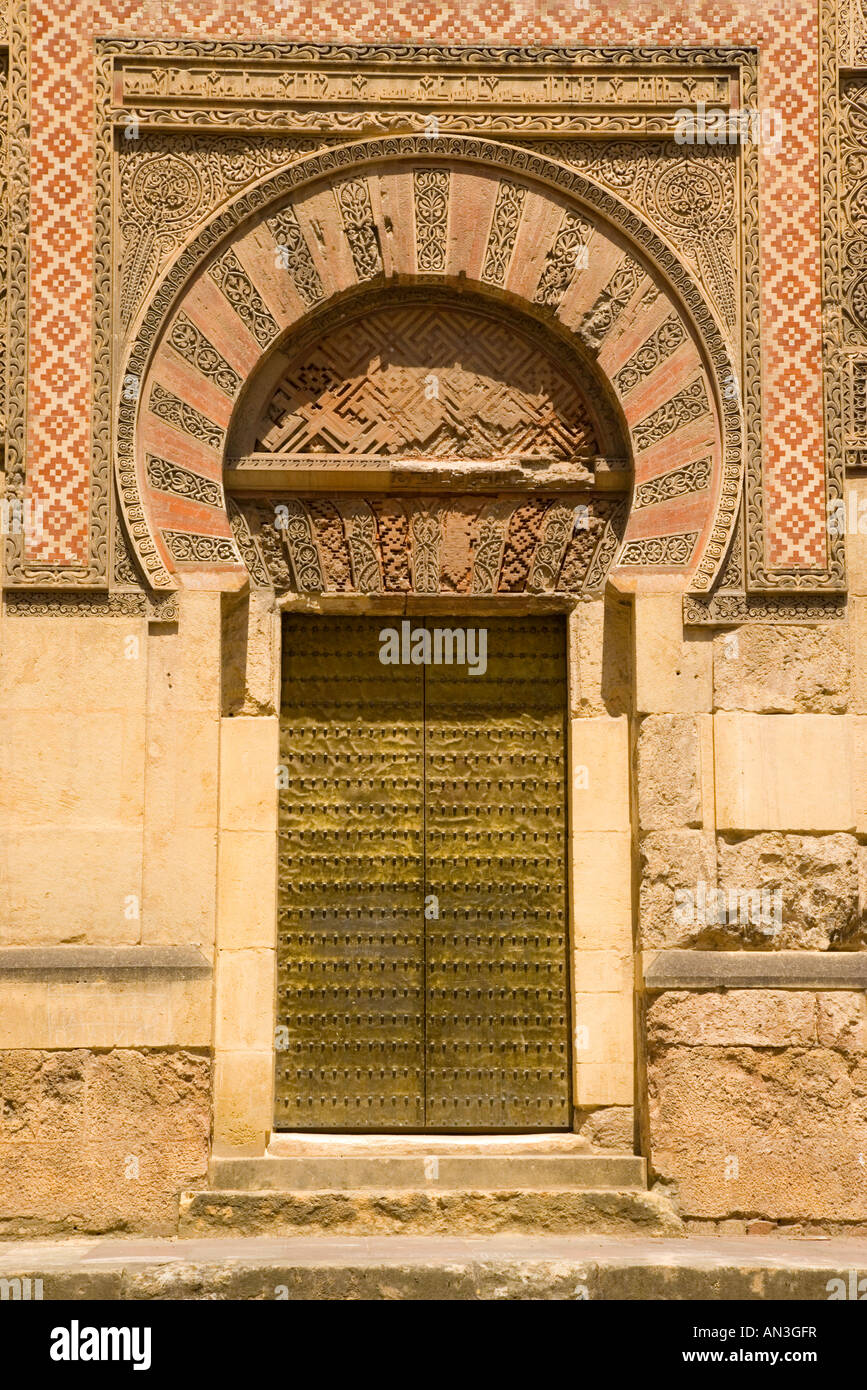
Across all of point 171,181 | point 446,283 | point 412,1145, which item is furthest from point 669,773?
point 171,181

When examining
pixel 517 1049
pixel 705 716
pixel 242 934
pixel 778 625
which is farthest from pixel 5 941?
pixel 778 625

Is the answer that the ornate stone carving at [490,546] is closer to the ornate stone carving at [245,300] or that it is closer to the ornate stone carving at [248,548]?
the ornate stone carving at [248,548]

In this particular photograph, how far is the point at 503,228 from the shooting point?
7012 mm

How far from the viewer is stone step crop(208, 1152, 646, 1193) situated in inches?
261

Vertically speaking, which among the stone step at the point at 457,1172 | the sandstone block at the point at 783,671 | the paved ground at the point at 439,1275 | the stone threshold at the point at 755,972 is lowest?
the paved ground at the point at 439,1275

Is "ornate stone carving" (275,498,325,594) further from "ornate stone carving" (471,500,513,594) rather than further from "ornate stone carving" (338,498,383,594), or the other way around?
"ornate stone carving" (471,500,513,594)

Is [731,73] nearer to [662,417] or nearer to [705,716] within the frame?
[662,417]

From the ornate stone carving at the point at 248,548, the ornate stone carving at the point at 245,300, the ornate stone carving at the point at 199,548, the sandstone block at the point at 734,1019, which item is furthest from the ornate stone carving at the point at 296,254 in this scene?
the sandstone block at the point at 734,1019

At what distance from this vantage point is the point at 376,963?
6.95 meters

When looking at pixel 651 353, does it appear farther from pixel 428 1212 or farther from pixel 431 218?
pixel 428 1212

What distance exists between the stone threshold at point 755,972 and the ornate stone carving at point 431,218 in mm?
3071

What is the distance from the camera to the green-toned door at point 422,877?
6.89 metres

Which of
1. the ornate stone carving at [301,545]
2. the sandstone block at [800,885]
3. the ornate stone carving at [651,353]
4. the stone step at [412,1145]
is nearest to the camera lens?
the sandstone block at [800,885]

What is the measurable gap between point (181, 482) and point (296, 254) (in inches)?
42.9
